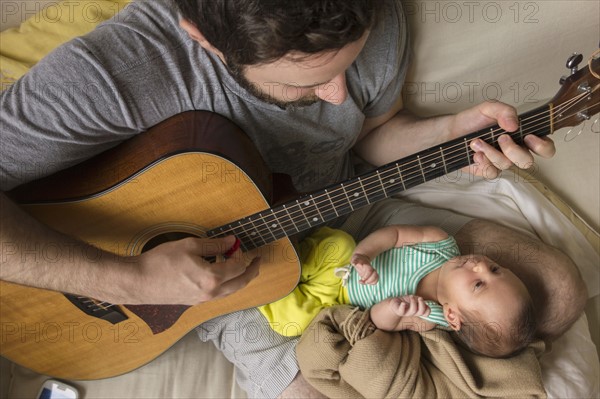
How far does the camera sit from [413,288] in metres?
1.21

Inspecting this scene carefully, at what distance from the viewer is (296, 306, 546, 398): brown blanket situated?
106 cm

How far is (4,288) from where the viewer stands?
0.99 metres

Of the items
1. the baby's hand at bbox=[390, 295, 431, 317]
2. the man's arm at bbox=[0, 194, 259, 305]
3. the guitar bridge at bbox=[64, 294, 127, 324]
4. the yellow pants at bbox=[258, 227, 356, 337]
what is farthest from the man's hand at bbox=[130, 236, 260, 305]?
the baby's hand at bbox=[390, 295, 431, 317]

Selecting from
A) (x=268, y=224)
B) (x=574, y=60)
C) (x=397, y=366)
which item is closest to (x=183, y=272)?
(x=268, y=224)

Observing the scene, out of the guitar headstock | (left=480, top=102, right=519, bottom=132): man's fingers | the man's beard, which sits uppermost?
the man's beard

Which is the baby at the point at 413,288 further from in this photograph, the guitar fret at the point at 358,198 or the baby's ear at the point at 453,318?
the guitar fret at the point at 358,198

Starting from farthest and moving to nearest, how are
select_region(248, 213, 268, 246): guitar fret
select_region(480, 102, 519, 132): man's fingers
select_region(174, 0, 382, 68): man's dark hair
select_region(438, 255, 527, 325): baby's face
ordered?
1. select_region(438, 255, 527, 325): baby's face
2. select_region(248, 213, 268, 246): guitar fret
3. select_region(480, 102, 519, 132): man's fingers
4. select_region(174, 0, 382, 68): man's dark hair

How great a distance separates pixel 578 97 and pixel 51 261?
3.31 ft

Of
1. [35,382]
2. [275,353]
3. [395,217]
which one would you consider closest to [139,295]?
[275,353]

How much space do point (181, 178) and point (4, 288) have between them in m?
0.45

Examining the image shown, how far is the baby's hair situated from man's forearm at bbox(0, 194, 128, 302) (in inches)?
31.2

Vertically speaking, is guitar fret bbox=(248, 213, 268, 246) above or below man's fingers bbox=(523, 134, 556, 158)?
below

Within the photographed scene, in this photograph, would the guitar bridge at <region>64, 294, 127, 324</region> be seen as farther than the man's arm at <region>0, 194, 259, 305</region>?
Yes

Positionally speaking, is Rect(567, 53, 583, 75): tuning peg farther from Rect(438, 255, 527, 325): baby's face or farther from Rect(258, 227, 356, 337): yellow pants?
Rect(258, 227, 356, 337): yellow pants
